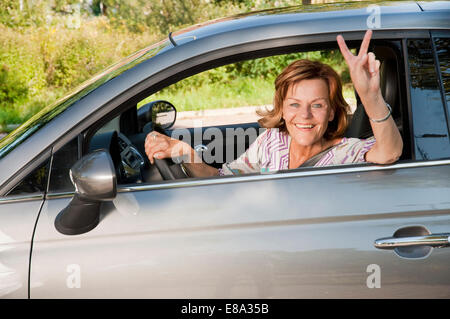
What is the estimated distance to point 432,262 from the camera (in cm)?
186

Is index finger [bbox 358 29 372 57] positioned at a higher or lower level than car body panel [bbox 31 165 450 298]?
higher

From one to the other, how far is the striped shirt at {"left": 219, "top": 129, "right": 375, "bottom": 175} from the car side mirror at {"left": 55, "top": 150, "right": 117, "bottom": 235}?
0.75 m

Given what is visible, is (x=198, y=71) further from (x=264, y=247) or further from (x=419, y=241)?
(x=419, y=241)

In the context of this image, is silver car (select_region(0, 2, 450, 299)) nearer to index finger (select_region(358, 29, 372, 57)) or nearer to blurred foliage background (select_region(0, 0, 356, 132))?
index finger (select_region(358, 29, 372, 57))

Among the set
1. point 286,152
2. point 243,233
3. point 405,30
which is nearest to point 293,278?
point 243,233

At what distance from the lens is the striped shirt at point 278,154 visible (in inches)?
90.0

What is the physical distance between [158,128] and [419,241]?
1572 millimetres

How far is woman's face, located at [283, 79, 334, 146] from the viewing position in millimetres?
2416

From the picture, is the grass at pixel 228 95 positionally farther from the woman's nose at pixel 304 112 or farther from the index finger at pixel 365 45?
the index finger at pixel 365 45

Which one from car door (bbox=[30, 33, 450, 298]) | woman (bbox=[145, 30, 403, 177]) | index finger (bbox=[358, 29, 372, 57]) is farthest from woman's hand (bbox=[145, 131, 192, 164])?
index finger (bbox=[358, 29, 372, 57])

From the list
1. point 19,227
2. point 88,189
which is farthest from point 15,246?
point 88,189

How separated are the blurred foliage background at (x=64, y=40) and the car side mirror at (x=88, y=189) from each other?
8.16m

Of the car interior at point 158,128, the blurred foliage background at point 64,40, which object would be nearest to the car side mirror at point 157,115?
the car interior at point 158,128

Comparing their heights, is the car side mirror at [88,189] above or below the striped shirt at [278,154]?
below
